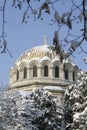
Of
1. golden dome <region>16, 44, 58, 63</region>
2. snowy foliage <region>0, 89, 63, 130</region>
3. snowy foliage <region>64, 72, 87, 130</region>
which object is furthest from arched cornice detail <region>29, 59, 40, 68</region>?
snowy foliage <region>64, 72, 87, 130</region>

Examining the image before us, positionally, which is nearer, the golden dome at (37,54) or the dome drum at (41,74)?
the dome drum at (41,74)

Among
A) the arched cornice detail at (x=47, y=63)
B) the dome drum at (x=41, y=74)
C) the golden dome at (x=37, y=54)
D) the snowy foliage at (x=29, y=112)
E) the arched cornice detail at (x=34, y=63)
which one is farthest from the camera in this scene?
the golden dome at (x=37, y=54)

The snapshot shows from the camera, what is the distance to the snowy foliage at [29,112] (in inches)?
1277

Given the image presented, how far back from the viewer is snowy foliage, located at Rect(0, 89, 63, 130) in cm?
3244

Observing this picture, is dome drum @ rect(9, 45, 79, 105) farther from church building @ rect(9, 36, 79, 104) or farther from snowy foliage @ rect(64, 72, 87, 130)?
snowy foliage @ rect(64, 72, 87, 130)

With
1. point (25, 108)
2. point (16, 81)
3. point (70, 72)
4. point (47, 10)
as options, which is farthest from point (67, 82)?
point (47, 10)

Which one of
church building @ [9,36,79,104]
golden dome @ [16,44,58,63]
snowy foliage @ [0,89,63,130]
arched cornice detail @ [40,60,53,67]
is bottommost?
snowy foliage @ [0,89,63,130]

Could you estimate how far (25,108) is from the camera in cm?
3747

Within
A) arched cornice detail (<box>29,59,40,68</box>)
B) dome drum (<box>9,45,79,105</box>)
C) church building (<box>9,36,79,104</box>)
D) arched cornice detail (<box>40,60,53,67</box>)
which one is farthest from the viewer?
arched cornice detail (<box>29,59,40,68</box>)

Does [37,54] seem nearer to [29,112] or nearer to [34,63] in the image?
[34,63]

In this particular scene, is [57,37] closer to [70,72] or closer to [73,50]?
[73,50]

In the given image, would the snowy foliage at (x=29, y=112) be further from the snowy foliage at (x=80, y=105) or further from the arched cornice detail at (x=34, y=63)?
the arched cornice detail at (x=34, y=63)

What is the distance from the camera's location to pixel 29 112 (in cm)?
3806

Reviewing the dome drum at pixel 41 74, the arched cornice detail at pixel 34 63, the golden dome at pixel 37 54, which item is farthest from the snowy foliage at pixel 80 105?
the golden dome at pixel 37 54
